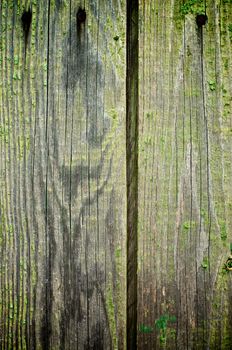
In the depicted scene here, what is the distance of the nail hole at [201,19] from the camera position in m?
1.05

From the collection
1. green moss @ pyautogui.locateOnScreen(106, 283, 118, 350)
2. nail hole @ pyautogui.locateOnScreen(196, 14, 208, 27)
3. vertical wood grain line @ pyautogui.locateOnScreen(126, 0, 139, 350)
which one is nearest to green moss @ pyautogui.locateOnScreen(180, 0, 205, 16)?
nail hole @ pyautogui.locateOnScreen(196, 14, 208, 27)

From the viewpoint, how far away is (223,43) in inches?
41.6

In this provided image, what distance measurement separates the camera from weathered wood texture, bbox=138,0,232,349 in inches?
41.5

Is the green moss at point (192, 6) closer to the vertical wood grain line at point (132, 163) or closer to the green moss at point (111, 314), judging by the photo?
the vertical wood grain line at point (132, 163)

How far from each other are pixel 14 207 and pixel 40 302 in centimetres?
32

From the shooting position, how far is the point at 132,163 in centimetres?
108

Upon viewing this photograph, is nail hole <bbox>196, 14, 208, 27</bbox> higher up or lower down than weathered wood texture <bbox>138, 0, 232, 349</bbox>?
higher up

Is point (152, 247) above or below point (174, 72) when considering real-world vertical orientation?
below

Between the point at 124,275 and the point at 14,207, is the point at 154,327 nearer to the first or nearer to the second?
the point at 124,275

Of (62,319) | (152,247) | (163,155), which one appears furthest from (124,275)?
(163,155)

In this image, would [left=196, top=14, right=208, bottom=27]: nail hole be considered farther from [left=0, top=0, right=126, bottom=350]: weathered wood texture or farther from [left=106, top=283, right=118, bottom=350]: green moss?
[left=106, top=283, right=118, bottom=350]: green moss

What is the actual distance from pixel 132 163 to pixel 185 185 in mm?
185

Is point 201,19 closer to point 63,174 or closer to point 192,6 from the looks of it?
point 192,6

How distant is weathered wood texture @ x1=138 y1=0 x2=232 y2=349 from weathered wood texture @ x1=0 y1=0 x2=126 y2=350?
3.3 inches
